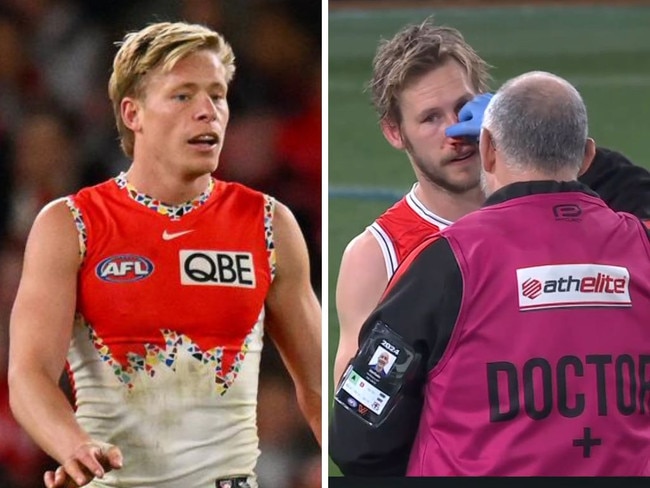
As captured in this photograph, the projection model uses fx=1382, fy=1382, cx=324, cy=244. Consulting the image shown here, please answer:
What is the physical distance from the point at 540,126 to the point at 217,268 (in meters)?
0.64

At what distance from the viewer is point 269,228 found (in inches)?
94.5

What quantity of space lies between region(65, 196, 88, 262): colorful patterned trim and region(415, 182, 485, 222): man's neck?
25.4 inches

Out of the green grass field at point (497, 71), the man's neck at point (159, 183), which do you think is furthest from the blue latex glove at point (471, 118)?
the green grass field at point (497, 71)

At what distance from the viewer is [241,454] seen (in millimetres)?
2395

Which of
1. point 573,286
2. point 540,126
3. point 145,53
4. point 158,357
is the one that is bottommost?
point 158,357

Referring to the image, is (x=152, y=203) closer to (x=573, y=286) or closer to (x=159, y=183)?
(x=159, y=183)

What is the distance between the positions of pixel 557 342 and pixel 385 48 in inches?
33.9

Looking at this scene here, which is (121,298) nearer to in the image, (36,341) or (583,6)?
(36,341)

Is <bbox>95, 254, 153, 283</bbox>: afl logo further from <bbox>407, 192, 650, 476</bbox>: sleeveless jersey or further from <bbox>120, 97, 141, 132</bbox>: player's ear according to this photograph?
<bbox>407, 192, 650, 476</bbox>: sleeveless jersey

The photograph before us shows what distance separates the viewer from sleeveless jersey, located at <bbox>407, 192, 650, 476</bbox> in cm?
199

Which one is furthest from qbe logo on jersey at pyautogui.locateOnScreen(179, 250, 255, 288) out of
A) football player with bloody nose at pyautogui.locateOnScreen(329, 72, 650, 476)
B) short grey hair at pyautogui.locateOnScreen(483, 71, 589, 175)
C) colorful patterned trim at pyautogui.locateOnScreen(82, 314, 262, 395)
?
short grey hair at pyautogui.locateOnScreen(483, 71, 589, 175)

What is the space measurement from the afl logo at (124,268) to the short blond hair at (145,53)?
18 cm

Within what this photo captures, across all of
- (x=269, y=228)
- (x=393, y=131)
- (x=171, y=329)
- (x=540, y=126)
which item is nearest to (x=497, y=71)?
(x=393, y=131)

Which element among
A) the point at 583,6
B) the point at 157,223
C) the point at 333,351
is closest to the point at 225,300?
the point at 157,223
